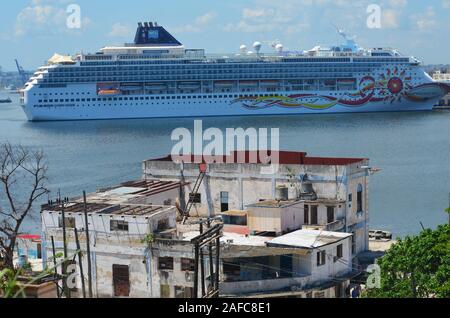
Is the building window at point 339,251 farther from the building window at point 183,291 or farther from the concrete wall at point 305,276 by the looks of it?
the building window at point 183,291

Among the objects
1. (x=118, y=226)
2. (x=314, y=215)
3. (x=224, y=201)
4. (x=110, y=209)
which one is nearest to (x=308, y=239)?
(x=314, y=215)

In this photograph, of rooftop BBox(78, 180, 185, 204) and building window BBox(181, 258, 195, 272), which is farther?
rooftop BBox(78, 180, 185, 204)

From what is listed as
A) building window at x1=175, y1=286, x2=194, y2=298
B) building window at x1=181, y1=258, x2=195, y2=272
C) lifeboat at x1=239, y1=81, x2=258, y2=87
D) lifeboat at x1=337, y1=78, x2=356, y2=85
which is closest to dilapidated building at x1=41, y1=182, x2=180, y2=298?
building window at x1=175, y1=286, x2=194, y2=298

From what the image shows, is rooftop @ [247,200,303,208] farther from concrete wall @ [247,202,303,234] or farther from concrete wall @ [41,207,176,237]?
concrete wall @ [41,207,176,237]

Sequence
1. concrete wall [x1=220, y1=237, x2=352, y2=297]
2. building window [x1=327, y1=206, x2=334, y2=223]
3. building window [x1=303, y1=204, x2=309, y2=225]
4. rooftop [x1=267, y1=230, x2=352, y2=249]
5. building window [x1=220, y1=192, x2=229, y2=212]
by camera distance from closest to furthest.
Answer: concrete wall [x1=220, y1=237, x2=352, y2=297], rooftop [x1=267, y1=230, x2=352, y2=249], building window [x1=303, y1=204, x2=309, y2=225], building window [x1=327, y1=206, x2=334, y2=223], building window [x1=220, y1=192, x2=229, y2=212]

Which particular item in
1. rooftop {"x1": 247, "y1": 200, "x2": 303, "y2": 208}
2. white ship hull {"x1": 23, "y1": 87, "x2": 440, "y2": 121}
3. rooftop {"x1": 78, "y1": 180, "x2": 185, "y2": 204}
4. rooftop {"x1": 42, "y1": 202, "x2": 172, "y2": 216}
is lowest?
white ship hull {"x1": 23, "y1": 87, "x2": 440, "y2": 121}

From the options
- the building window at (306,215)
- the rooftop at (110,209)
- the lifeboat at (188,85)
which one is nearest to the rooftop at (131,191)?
the rooftop at (110,209)

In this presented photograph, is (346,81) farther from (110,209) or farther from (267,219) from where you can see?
(110,209)
